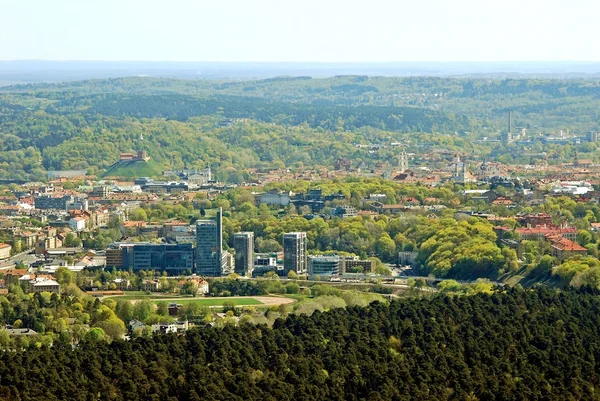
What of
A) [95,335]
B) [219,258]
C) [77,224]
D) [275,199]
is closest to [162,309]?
[95,335]

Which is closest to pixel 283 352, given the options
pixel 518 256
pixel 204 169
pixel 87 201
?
pixel 518 256

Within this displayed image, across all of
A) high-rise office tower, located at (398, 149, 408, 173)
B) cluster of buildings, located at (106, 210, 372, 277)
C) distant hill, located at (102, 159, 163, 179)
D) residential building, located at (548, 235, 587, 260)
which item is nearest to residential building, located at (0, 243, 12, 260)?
cluster of buildings, located at (106, 210, 372, 277)

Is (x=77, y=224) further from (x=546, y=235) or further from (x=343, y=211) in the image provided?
(x=546, y=235)

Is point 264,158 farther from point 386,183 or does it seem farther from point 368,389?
point 368,389

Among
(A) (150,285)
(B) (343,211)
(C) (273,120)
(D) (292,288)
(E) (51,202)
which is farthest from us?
(C) (273,120)

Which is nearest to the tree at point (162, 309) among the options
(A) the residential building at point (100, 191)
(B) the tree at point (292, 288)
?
(B) the tree at point (292, 288)

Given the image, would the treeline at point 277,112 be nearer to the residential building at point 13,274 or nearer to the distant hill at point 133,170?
the distant hill at point 133,170

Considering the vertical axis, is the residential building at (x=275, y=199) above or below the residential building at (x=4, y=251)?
below
